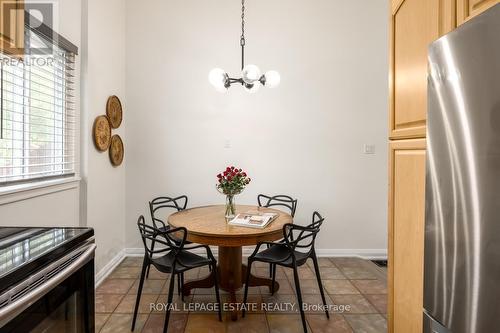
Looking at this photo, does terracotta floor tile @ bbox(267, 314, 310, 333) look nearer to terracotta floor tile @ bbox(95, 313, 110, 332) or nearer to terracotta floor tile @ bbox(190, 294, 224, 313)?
terracotta floor tile @ bbox(190, 294, 224, 313)

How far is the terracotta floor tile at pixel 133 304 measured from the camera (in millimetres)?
2396

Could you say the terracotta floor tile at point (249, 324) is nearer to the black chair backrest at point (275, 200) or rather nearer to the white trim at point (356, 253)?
the black chair backrest at point (275, 200)

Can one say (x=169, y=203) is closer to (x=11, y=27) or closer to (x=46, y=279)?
(x=11, y=27)

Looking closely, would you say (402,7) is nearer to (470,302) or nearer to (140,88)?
(470,302)

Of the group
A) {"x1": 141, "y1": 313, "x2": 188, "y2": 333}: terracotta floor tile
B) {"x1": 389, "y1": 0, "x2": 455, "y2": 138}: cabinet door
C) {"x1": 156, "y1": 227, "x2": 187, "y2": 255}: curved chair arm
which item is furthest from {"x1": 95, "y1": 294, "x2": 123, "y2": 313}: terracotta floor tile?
{"x1": 389, "y1": 0, "x2": 455, "y2": 138}: cabinet door

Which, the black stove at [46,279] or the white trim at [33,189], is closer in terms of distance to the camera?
the black stove at [46,279]

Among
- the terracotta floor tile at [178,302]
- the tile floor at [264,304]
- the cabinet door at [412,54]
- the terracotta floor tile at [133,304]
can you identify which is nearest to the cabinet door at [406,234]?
the cabinet door at [412,54]

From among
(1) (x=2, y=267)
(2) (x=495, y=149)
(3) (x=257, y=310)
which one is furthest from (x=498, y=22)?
(3) (x=257, y=310)

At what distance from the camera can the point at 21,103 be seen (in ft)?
6.59

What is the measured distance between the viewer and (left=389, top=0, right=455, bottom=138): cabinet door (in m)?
1.08

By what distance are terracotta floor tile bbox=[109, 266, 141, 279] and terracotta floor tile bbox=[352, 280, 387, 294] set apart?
7.13 ft

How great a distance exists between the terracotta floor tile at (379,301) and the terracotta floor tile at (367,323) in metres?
0.11

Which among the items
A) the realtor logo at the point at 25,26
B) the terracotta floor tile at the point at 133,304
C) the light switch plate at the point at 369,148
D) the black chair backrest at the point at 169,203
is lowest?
the terracotta floor tile at the point at 133,304

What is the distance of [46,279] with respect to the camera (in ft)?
3.21
